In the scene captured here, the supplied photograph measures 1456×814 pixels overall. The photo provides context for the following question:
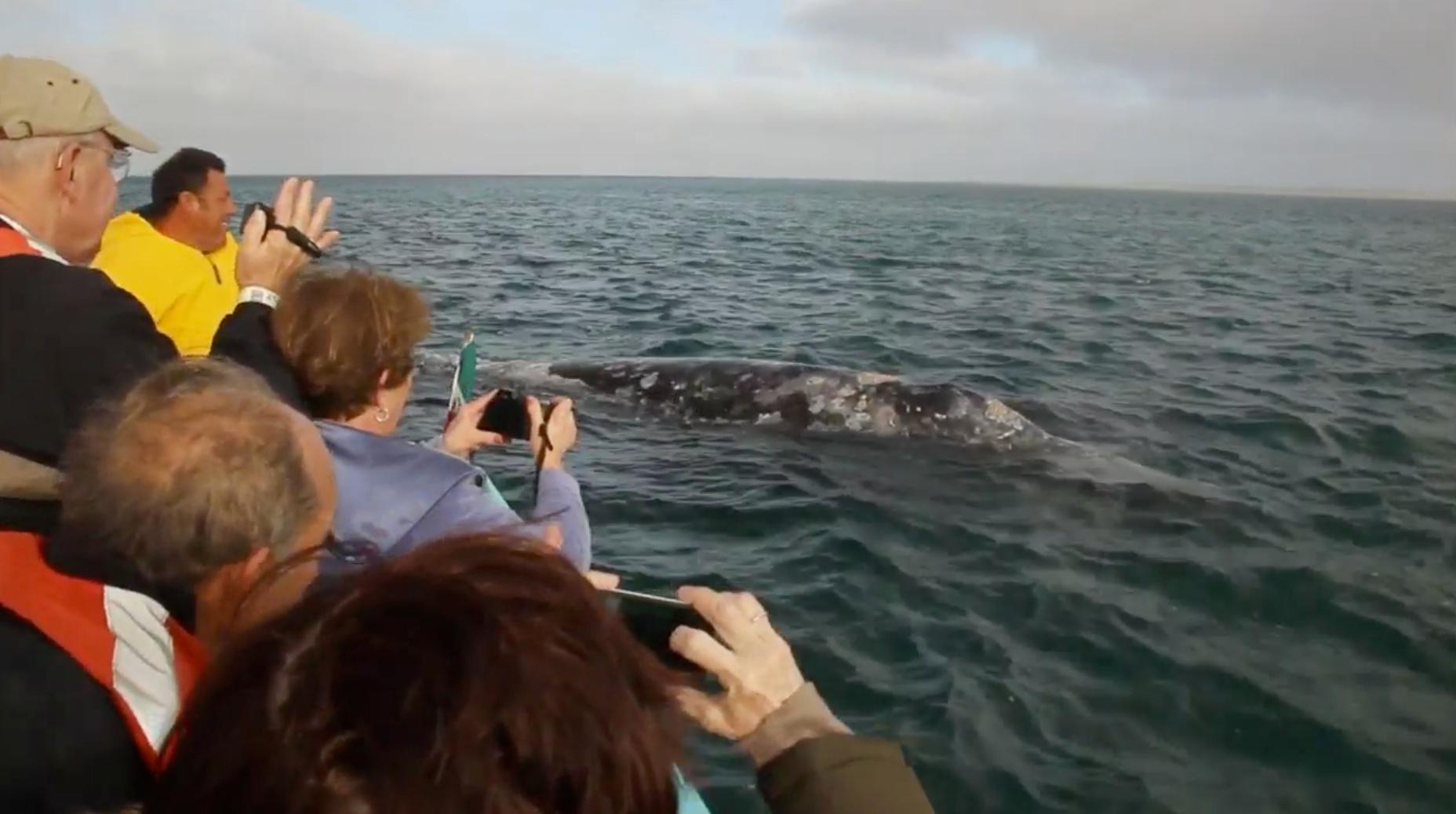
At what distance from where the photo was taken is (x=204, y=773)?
133cm

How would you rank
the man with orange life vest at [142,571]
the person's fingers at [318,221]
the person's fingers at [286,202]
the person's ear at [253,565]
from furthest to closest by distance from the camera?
the person's fingers at [318,221] < the person's fingers at [286,202] < the person's ear at [253,565] < the man with orange life vest at [142,571]

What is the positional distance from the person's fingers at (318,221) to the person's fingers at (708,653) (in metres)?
3.03

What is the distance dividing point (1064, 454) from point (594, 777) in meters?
9.48

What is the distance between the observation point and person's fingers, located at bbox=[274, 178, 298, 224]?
4344 millimetres

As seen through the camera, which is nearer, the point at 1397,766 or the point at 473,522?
the point at 473,522

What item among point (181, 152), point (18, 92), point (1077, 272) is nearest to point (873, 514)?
point (181, 152)

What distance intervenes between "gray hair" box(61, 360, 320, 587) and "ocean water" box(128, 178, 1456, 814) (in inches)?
126

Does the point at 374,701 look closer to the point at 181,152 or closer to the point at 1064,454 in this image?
the point at 181,152

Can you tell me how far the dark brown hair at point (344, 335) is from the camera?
3357 mm

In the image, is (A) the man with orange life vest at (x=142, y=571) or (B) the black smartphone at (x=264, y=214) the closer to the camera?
(A) the man with orange life vest at (x=142, y=571)

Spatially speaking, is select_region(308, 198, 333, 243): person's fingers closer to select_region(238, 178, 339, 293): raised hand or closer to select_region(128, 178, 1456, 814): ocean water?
select_region(238, 178, 339, 293): raised hand

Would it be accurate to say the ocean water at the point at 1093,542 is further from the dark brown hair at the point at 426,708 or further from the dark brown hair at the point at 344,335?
the dark brown hair at the point at 426,708

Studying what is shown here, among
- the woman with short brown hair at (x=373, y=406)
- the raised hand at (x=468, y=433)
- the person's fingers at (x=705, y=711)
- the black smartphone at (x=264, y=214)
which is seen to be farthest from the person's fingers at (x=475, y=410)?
the person's fingers at (x=705, y=711)

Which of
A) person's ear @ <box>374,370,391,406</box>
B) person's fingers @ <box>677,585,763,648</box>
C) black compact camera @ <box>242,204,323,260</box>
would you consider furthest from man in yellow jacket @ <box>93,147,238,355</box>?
person's fingers @ <box>677,585,763,648</box>
